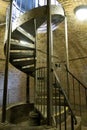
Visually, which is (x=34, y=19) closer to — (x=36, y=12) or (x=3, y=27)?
(x=36, y=12)

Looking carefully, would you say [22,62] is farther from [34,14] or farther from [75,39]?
[75,39]

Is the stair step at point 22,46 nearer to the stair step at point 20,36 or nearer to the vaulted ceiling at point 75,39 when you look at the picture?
the stair step at point 20,36

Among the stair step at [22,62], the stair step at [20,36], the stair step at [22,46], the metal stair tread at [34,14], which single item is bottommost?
the stair step at [22,62]

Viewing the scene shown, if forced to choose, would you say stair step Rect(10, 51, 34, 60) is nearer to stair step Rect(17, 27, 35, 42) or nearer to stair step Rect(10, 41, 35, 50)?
stair step Rect(10, 41, 35, 50)

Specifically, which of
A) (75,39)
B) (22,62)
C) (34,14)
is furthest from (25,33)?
(75,39)

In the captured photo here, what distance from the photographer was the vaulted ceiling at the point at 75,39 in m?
5.43

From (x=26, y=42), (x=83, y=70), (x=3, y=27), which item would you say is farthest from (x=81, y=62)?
(x=3, y=27)

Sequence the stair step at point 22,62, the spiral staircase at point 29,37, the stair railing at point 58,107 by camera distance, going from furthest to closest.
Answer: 1. the stair step at point 22,62
2. the spiral staircase at point 29,37
3. the stair railing at point 58,107

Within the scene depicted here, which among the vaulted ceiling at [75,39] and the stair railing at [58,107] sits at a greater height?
the vaulted ceiling at [75,39]

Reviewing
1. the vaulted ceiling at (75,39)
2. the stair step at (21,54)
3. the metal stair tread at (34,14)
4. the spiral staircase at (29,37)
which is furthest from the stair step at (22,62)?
the vaulted ceiling at (75,39)

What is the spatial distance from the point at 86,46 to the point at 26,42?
2032 mm

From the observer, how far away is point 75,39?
5699 mm

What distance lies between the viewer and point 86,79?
5.20 metres

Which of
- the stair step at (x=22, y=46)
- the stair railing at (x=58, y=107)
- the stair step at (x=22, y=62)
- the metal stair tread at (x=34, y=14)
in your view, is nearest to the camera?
the stair railing at (x=58, y=107)
